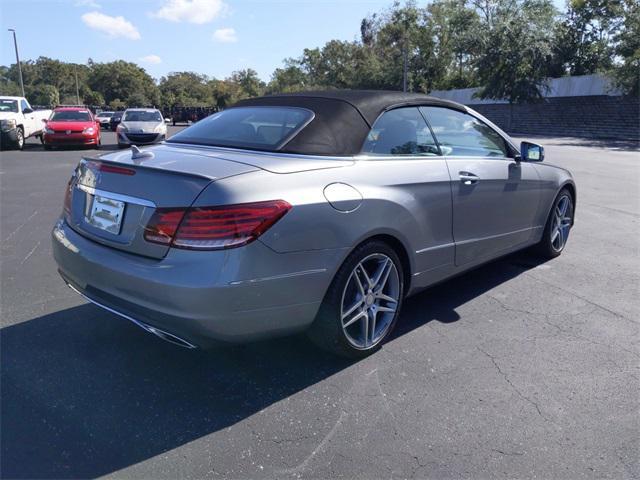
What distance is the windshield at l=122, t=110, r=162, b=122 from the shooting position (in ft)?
62.7

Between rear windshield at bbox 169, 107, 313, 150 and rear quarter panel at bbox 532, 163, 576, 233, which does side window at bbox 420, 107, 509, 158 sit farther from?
rear windshield at bbox 169, 107, 313, 150

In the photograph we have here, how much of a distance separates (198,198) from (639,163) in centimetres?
1704

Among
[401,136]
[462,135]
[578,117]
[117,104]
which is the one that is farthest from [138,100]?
[401,136]

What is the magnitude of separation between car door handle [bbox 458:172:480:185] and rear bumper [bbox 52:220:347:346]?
139 centimetres

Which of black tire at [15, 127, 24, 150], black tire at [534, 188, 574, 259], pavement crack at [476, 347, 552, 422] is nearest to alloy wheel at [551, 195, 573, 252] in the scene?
black tire at [534, 188, 574, 259]

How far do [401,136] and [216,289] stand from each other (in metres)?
1.81

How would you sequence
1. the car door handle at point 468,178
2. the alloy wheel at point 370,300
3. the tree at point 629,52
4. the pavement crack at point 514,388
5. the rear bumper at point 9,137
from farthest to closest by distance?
the tree at point 629,52 < the rear bumper at point 9,137 < the car door handle at point 468,178 < the alloy wheel at point 370,300 < the pavement crack at point 514,388

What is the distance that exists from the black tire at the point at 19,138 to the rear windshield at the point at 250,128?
17539 mm

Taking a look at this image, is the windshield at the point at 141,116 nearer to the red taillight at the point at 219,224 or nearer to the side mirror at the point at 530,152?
the side mirror at the point at 530,152

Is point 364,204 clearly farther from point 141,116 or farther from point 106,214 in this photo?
point 141,116

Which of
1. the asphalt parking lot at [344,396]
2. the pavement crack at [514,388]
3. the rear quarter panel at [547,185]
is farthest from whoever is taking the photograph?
the rear quarter panel at [547,185]

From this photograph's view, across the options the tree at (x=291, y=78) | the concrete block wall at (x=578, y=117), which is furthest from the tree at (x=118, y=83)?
the concrete block wall at (x=578, y=117)

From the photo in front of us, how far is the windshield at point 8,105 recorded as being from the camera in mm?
18812

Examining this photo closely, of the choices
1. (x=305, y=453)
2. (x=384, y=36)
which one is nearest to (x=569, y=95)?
(x=384, y=36)
